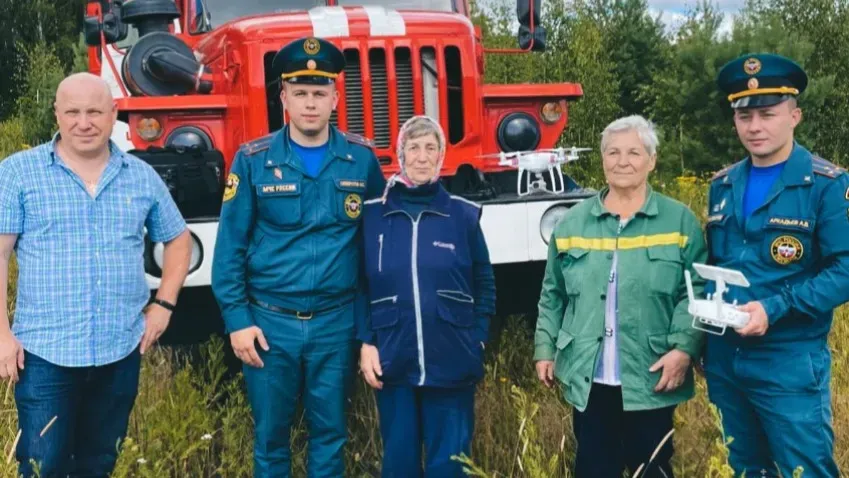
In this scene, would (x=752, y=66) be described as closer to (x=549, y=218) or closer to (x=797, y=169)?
(x=797, y=169)

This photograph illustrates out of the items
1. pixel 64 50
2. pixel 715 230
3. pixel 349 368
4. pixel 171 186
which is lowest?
pixel 349 368

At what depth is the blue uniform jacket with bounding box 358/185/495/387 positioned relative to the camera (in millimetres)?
3039

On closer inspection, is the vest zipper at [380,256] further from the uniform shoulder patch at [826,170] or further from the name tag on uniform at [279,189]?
the uniform shoulder patch at [826,170]

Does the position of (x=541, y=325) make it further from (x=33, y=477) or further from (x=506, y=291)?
(x=33, y=477)

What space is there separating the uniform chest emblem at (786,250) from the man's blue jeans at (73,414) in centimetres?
206

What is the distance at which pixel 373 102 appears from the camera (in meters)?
4.54

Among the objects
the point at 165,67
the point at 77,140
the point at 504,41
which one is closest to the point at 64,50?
the point at 504,41

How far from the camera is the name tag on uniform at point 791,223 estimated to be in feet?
8.63

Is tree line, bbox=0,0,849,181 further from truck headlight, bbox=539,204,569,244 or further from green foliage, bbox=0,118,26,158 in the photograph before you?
truck headlight, bbox=539,204,569,244

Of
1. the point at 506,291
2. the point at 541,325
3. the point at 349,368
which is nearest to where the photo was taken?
the point at 541,325

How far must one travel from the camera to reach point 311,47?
3213 millimetres

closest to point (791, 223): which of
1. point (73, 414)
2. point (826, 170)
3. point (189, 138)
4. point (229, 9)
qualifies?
point (826, 170)

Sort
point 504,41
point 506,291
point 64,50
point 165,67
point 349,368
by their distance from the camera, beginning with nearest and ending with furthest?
point 349,368, point 506,291, point 165,67, point 504,41, point 64,50

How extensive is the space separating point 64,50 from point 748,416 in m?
28.0
